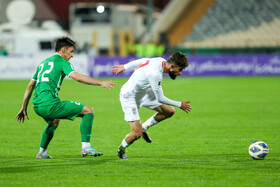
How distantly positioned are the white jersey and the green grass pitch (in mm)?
1034

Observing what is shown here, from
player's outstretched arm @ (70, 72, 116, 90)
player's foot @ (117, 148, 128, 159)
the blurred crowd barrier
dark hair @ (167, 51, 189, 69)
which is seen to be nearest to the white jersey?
dark hair @ (167, 51, 189, 69)

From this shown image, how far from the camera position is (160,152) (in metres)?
9.20

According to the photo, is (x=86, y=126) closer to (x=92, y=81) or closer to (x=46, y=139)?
(x=46, y=139)

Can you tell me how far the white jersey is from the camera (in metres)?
8.23

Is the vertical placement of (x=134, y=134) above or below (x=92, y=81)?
below

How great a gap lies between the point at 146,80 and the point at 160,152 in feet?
4.71

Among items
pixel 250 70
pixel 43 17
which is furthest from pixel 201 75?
pixel 43 17

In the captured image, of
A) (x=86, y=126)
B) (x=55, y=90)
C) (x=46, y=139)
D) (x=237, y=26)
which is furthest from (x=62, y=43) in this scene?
(x=237, y=26)

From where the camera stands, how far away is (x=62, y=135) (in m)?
11.6

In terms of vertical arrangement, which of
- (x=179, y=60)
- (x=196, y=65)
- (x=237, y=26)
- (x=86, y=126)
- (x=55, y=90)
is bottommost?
(x=86, y=126)

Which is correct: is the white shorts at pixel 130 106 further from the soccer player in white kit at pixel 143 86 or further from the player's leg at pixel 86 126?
the player's leg at pixel 86 126

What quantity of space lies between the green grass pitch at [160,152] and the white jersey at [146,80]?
103 centimetres

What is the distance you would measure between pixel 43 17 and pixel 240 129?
33.7 meters

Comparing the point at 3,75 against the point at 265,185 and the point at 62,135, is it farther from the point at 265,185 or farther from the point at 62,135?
the point at 265,185
